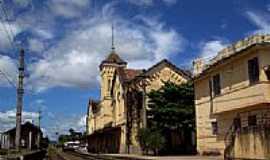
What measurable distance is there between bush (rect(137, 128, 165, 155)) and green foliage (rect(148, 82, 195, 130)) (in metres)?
1.09

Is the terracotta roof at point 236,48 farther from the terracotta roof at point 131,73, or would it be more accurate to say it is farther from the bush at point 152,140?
the terracotta roof at point 131,73

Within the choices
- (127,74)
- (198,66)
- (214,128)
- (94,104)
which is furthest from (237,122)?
(94,104)

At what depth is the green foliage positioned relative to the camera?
42469mm

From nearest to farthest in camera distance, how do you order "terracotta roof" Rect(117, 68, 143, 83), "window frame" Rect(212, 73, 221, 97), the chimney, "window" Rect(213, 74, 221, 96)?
1. "window frame" Rect(212, 73, 221, 97)
2. "window" Rect(213, 74, 221, 96)
3. the chimney
4. "terracotta roof" Rect(117, 68, 143, 83)

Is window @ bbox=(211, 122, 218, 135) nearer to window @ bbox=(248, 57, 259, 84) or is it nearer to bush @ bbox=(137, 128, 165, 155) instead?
window @ bbox=(248, 57, 259, 84)

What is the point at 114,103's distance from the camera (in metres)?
64.3

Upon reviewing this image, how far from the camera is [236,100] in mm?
30281

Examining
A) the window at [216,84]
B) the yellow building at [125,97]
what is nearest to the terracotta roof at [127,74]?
the yellow building at [125,97]

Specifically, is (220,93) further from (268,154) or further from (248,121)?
(268,154)

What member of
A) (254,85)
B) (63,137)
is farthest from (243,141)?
(63,137)

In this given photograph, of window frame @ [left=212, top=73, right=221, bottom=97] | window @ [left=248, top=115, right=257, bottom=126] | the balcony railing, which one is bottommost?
window @ [left=248, top=115, right=257, bottom=126]

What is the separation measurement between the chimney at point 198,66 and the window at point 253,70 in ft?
30.1

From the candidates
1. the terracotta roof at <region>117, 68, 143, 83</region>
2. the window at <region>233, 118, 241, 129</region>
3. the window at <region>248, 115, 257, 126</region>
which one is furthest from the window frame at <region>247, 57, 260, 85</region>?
the terracotta roof at <region>117, 68, 143, 83</region>

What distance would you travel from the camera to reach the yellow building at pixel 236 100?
24094 mm
